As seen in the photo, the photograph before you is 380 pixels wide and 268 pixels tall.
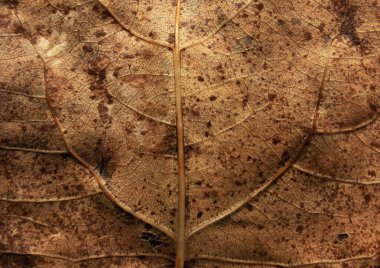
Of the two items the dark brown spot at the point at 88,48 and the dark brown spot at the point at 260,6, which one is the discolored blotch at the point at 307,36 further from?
the dark brown spot at the point at 88,48

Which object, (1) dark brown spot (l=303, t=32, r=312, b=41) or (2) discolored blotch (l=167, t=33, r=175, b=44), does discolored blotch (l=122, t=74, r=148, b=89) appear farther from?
(1) dark brown spot (l=303, t=32, r=312, b=41)

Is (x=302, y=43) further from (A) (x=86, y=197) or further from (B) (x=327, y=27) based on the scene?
(A) (x=86, y=197)

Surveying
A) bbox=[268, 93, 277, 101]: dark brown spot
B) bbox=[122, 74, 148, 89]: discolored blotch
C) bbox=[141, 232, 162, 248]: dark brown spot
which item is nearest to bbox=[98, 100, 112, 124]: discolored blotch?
bbox=[122, 74, 148, 89]: discolored blotch

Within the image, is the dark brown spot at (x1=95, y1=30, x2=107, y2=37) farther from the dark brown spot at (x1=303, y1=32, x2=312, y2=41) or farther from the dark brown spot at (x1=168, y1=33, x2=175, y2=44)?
the dark brown spot at (x1=303, y1=32, x2=312, y2=41)

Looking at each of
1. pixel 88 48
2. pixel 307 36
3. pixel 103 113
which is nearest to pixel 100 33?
pixel 88 48

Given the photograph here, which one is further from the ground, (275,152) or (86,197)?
(275,152)

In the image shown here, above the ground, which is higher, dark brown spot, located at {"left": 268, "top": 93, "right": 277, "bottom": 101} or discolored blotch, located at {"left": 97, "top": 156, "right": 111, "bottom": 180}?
dark brown spot, located at {"left": 268, "top": 93, "right": 277, "bottom": 101}

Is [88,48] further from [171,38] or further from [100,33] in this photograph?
[171,38]

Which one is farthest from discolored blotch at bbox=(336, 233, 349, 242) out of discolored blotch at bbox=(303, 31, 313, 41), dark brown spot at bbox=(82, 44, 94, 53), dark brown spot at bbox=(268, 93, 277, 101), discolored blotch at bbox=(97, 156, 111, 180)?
dark brown spot at bbox=(82, 44, 94, 53)

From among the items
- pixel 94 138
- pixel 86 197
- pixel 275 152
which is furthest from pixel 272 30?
pixel 86 197

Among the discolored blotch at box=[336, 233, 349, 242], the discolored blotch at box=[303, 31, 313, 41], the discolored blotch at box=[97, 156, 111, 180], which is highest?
the discolored blotch at box=[303, 31, 313, 41]
